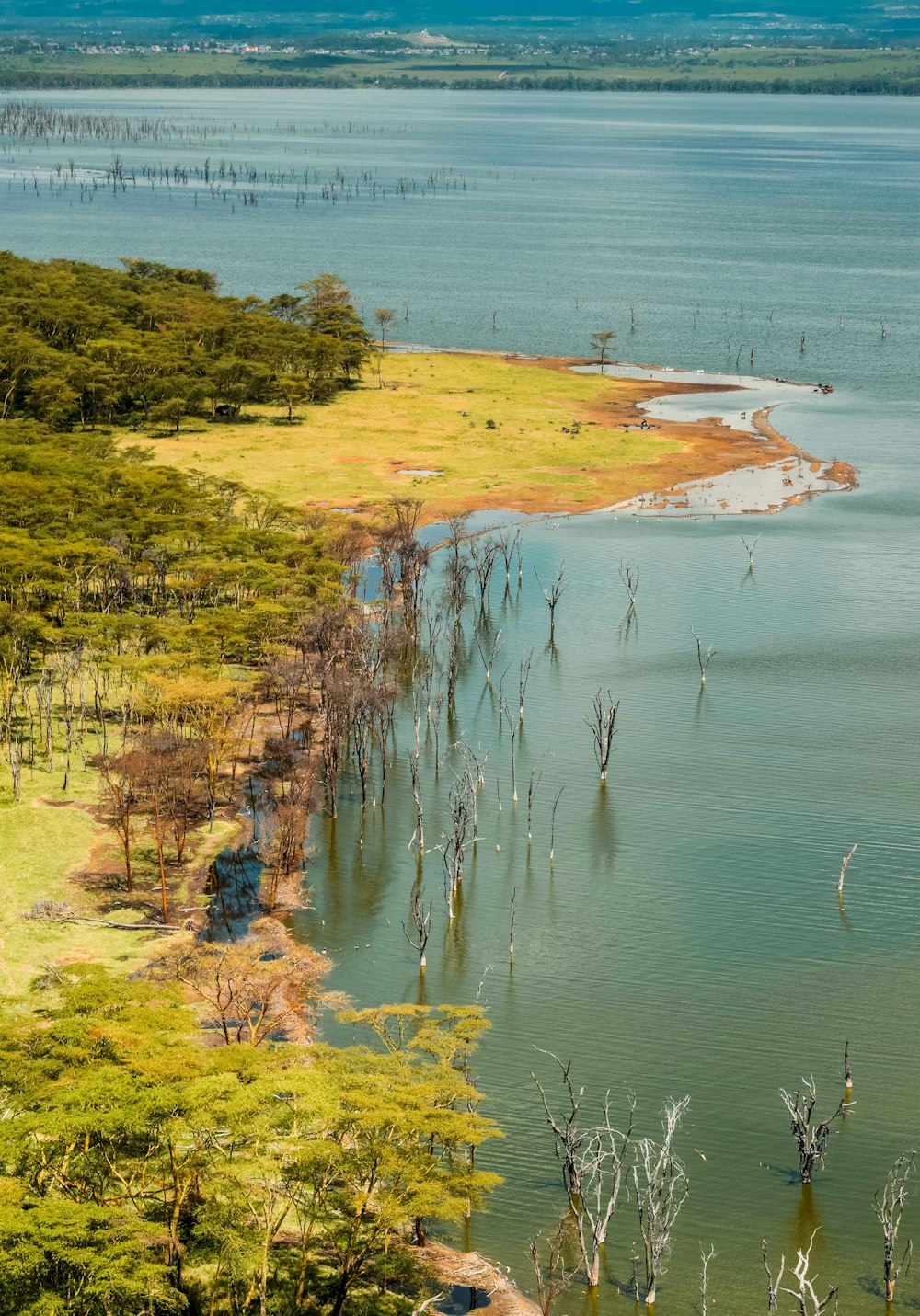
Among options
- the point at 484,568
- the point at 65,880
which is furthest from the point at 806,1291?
the point at 484,568

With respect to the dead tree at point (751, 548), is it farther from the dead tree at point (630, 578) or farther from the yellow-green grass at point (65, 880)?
the yellow-green grass at point (65, 880)

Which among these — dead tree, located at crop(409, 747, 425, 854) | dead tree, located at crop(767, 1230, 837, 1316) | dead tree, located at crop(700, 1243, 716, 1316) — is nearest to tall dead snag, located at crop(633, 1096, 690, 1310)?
dead tree, located at crop(700, 1243, 716, 1316)

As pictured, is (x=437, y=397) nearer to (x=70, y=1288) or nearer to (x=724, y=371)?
(x=724, y=371)

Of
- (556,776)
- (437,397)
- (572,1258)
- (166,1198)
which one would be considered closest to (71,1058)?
(166,1198)

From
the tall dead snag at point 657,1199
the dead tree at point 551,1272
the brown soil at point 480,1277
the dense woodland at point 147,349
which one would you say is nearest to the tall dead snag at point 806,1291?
the tall dead snag at point 657,1199

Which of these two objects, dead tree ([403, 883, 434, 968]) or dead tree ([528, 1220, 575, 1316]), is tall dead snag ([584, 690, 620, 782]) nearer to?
dead tree ([403, 883, 434, 968])

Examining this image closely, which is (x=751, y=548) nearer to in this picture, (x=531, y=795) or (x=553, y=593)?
(x=553, y=593)
